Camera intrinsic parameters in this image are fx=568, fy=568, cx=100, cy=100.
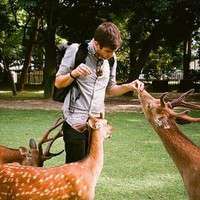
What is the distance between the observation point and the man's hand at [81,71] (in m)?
4.33

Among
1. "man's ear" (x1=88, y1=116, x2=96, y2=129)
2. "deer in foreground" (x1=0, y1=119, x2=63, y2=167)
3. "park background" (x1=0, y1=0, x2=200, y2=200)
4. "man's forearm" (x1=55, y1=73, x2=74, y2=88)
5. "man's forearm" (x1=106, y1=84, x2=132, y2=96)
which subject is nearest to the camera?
"man's forearm" (x1=55, y1=73, x2=74, y2=88)

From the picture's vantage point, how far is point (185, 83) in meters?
27.5

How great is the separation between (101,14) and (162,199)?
A: 15.6m

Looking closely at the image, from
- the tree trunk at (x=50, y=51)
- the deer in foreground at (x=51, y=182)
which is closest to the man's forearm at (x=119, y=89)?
the deer in foreground at (x=51, y=182)

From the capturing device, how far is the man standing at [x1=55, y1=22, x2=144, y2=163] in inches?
175

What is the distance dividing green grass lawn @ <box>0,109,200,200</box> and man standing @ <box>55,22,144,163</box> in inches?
88.5

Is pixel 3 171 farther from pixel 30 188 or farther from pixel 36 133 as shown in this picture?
pixel 36 133

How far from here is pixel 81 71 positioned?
433cm

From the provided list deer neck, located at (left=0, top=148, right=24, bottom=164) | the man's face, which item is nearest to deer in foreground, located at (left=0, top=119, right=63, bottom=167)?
deer neck, located at (left=0, top=148, right=24, bottom=164)

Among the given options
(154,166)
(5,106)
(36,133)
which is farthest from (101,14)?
(154,166)

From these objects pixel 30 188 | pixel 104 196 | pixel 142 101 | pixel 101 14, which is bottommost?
pixel 104 196

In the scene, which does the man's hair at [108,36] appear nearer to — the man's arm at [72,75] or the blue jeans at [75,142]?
the man's arm at [72,75]

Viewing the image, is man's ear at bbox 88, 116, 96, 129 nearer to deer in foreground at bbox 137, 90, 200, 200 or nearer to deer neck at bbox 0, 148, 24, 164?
deer in foreground at bbox 137, 90, 200, 200

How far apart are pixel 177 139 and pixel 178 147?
0.08 m
